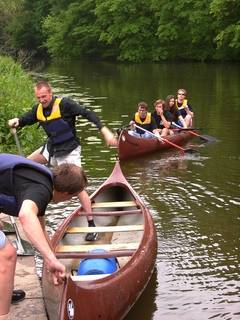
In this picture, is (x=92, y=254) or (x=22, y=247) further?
(x=22, y=247)

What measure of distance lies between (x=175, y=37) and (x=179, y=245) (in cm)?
3488

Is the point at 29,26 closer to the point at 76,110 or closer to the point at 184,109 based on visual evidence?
the point at 184,109

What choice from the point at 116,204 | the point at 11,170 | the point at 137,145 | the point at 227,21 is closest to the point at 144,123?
the point at 137,145

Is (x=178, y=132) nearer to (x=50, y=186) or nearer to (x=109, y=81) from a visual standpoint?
(x=50, y=186)

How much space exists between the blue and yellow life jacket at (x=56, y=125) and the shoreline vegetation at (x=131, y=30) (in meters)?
21.5

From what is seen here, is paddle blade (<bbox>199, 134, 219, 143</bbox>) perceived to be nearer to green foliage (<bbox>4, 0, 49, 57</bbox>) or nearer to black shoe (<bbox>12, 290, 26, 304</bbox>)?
black shoe (<bbox>12, 290, 26, 304</bbox>)

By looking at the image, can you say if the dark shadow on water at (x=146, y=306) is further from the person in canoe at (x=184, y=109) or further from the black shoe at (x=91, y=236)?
the person in canoe at (x=184, y=109)

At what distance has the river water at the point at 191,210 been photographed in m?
5.50

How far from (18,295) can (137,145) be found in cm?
674

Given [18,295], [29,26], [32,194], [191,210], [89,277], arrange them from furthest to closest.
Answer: [29,26] → [191,210] → [18,295] → [89,277] → [32,194]

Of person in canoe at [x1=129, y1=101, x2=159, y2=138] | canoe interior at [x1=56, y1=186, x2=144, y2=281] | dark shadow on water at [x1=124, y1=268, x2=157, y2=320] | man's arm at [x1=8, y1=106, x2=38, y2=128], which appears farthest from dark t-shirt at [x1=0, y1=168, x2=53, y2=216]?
person in canoe at [x1=129, y1=101, x2=159, y2=138]

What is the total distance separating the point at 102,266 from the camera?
4906mm

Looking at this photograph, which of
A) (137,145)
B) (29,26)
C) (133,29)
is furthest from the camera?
(29,26)

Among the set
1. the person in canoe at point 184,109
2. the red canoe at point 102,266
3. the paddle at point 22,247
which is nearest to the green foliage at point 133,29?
the person in canoe at point 184,109
